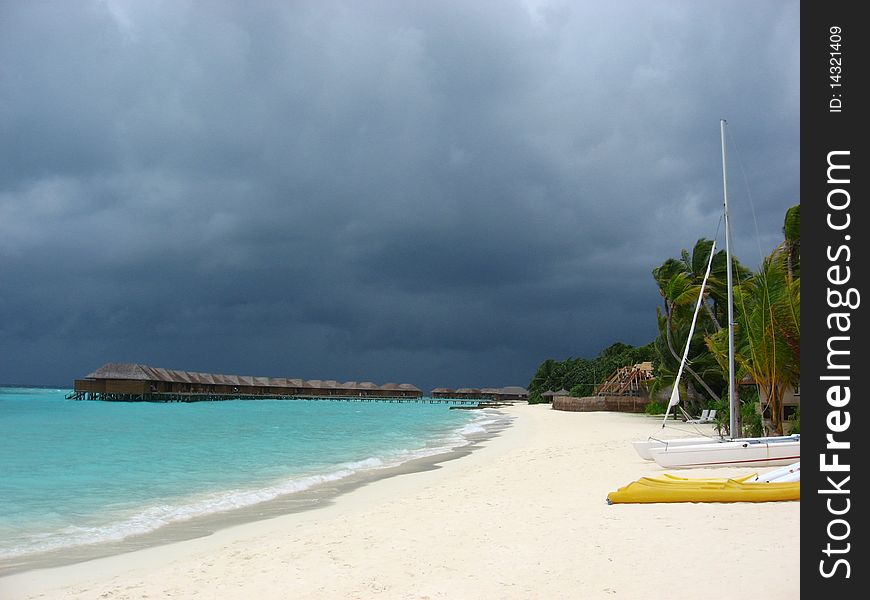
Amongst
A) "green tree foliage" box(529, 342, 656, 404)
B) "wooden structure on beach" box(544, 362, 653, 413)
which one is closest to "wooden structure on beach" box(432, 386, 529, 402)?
"green tree foliage" box(529, 342, 656, 404)

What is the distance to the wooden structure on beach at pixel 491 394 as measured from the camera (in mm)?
120062

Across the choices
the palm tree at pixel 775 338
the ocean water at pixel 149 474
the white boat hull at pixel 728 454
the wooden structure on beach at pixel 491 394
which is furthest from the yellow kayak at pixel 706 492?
the wooden structure on beach at pixel 491 394

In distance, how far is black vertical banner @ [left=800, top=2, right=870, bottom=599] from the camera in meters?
2.83

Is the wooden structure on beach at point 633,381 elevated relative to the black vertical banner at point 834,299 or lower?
lower

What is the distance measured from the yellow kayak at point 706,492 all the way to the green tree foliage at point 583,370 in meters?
46.0

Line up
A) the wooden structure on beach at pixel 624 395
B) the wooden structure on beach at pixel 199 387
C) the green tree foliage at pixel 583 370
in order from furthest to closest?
the wooden structure on beach at pixel 199 387 < the green tree foliage at pixel 583 370 < the wooden structure on beach at pixel 624 395

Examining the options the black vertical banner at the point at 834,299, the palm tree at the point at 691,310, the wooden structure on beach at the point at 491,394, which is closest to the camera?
the black vertical banner at the point at 834,299

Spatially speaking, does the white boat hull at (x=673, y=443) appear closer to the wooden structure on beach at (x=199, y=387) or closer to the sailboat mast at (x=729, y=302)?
the sailboat mast at (x=729, y=302)

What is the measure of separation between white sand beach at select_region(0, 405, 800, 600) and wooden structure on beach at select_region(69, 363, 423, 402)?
81.5 metres

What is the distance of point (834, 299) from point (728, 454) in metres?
9.61

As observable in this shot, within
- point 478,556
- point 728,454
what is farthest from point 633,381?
point 478,556

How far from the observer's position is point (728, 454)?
11547mm

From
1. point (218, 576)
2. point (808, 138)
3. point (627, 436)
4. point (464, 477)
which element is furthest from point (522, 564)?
point (627, 436)

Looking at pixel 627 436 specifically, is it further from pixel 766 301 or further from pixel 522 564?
pixel 522 564
